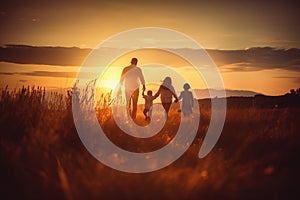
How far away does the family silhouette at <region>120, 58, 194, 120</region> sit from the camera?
567 inches

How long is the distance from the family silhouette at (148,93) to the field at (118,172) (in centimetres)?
487

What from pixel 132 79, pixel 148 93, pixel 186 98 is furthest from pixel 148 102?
pixel 132 79

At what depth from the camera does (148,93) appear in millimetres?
17547

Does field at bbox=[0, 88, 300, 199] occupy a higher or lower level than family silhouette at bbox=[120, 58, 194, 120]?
lower

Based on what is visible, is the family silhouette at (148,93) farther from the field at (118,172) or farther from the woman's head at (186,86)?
the field at (118,172)

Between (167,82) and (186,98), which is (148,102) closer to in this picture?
(167,82)

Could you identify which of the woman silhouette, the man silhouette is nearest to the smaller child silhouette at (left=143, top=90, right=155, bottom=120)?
the woman silhouette

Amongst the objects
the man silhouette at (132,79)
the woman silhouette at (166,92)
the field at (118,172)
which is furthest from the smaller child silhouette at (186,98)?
the field at (118,172)

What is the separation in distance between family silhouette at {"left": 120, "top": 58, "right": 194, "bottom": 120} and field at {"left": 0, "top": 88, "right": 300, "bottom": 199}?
4873mm

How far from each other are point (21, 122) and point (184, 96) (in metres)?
10.4

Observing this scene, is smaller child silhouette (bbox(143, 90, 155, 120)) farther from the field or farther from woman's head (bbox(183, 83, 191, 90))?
the field

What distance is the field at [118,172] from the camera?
205 inches

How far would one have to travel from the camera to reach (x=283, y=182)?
19.7 feet

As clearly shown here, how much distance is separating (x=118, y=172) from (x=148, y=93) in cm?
1156
